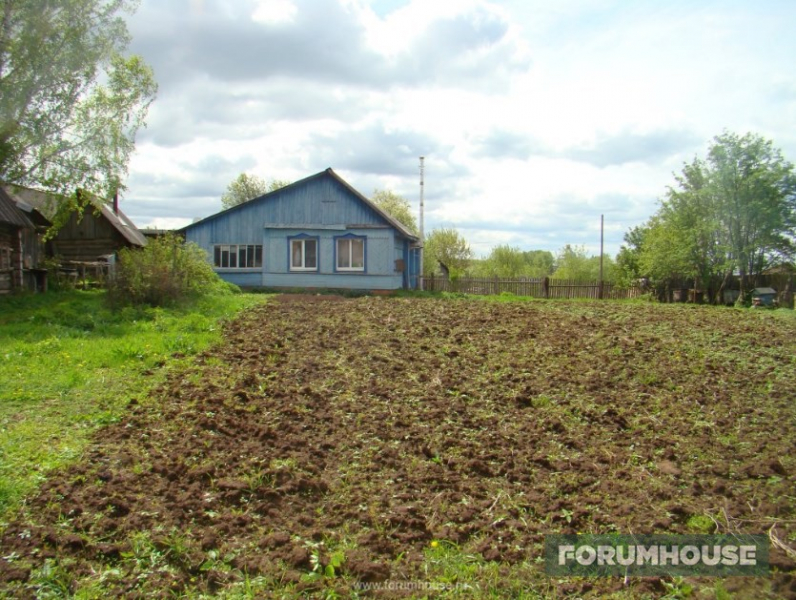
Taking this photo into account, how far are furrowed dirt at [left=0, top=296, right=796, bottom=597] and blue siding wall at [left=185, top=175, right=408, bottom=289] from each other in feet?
47.9

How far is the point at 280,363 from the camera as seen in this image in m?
8.74

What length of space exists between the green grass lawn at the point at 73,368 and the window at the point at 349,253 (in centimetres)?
1025

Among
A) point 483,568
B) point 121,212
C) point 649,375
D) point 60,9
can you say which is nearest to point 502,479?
point 483,568

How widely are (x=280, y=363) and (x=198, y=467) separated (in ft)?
12.0

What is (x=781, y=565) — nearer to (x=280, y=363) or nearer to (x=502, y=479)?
(x=502, y=479)

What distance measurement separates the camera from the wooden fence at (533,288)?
93.5 feet

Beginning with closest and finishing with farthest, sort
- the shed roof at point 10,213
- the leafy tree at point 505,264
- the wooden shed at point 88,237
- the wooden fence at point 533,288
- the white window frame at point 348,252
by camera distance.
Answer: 1. the shed roof at point 10,213
2. the white window frame at point 348,252
3. the wooden shed at point 88,237
4. the wooden fence at point 533,288
5. the leafy tree at point 505,264

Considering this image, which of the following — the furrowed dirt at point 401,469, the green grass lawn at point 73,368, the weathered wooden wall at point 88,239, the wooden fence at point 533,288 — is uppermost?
the weathered wooden wall at point 88,239

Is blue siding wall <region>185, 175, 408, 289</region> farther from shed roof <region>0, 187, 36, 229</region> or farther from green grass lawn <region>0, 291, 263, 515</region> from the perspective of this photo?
green grass lawn <region>0, 291, 263, 515</region>

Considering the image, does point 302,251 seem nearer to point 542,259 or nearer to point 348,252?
→ point 348,252

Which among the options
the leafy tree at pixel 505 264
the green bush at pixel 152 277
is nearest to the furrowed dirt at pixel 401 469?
the green bush at pixel 152 277

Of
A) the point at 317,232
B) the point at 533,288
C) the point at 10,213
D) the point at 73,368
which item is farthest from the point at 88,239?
the point at 73,368

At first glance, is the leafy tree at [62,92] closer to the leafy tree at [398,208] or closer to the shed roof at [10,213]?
the shed roof at [10,213]
